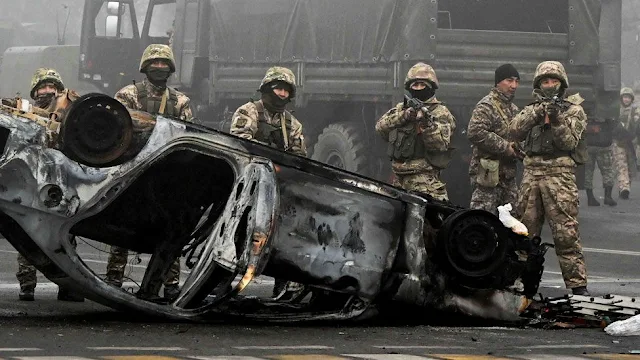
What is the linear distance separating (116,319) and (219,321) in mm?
725

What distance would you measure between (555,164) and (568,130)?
0.28 m

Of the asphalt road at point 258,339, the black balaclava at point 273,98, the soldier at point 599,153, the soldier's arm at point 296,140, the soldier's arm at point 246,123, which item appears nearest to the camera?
the asphalt road at point 258,339

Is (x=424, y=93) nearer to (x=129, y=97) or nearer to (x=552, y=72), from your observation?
(x=552, y=72)

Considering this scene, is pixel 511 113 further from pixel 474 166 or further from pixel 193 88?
pixel 193 88

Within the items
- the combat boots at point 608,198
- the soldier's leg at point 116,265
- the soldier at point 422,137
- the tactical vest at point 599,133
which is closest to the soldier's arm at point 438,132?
the soldier at point 422,137

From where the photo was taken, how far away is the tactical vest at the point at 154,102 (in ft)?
38.6

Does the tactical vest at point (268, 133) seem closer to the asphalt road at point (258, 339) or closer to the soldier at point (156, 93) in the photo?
the soldier at point (156, 93)

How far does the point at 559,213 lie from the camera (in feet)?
40.5

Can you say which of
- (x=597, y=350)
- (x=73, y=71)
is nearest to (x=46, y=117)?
(x=597, y=350)

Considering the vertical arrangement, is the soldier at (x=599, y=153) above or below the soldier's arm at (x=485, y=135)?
above

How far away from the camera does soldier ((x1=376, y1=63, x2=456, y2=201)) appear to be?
12875 millimetres

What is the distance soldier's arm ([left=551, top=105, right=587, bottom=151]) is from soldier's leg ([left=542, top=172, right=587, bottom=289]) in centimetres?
23

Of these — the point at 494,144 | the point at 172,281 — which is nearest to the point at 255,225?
the point at 172,281

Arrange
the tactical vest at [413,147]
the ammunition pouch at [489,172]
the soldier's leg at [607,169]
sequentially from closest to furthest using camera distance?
the tactical vest at [413,147], the ammunition pouch at [489,172], the soldier's leg at [607,169]
